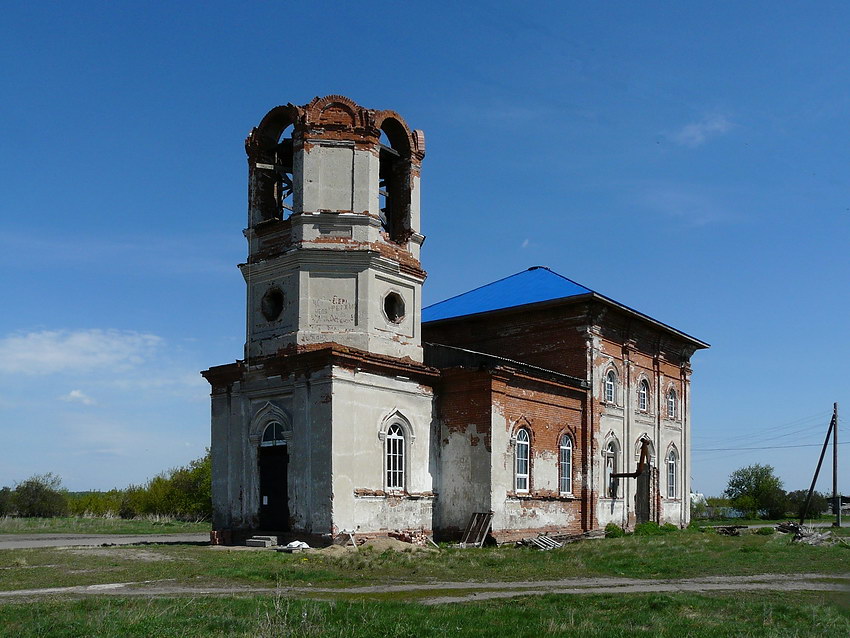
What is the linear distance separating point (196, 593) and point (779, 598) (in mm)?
8309

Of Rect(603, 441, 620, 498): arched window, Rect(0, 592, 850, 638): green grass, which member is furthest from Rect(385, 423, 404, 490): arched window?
Rect(0, 592, 850, 638): green grass

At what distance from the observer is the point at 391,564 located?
1683 cm

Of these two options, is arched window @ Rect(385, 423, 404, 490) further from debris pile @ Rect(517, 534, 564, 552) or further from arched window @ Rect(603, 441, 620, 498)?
arched window @ Rect(603, 441, 620, 498)

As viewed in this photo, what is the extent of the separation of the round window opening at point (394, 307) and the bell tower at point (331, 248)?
0.03 meters

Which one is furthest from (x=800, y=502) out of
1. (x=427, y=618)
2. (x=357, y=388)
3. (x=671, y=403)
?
(x=427, y=618)

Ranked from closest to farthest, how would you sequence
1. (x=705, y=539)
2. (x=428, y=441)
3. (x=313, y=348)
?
(x=313, y=348) → (x=428, y=441) → (x=705, y=539)

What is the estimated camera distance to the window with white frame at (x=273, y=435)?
71.1ft

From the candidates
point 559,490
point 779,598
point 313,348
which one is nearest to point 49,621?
point 779,598

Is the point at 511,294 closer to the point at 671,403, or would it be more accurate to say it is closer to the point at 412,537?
the point at 671,403

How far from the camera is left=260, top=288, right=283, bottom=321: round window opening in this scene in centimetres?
2278

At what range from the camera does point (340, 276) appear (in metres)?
22.2

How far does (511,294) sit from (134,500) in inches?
1255

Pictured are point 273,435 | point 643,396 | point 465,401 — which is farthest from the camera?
point 643,396

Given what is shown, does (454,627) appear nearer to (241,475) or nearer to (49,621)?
(49,621)
